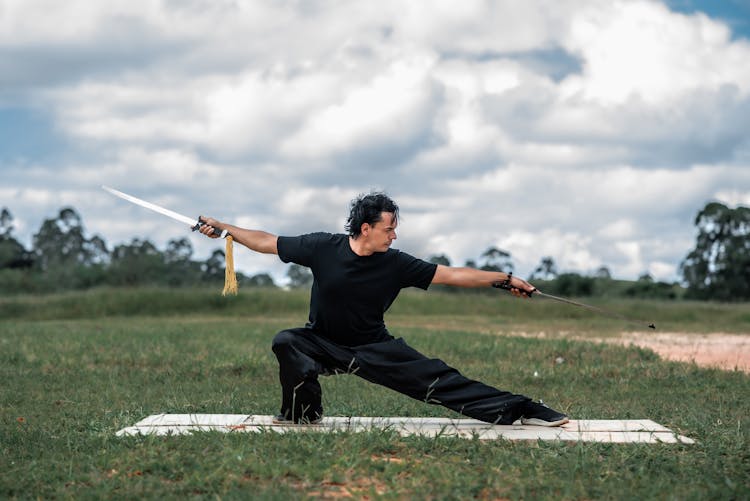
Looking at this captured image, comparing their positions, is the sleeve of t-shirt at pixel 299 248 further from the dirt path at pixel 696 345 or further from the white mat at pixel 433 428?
the dirt path at pixel 696 345

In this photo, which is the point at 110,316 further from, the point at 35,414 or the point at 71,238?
the point at 71,238

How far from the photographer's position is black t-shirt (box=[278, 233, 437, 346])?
7520mm

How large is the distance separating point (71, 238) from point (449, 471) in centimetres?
5280

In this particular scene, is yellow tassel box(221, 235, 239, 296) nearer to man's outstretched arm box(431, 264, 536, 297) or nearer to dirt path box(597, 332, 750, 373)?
man's outstretched arm box(431, 264, 536, 297)

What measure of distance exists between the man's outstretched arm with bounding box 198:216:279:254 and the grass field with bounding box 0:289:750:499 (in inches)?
69.6

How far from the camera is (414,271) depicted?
304 inches

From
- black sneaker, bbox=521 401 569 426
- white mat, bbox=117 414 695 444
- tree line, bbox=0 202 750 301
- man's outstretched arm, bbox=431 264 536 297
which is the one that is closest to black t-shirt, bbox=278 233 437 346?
man's outstretched arm, bbox=431 264 536 297

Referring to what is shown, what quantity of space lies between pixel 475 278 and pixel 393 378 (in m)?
1.14

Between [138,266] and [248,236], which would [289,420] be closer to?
[248,236]

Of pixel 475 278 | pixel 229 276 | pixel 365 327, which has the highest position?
pixel 475 278

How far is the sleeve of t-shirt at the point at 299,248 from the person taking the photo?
25.2 ft

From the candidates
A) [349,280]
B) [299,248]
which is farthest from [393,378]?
[299,248]

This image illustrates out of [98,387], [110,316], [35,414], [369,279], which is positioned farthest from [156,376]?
[110,316]

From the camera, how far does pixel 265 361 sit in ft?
47.3
